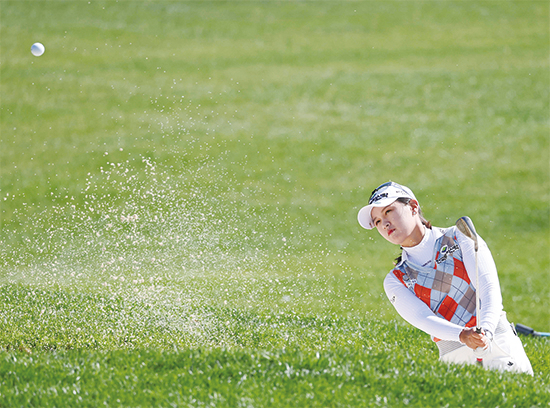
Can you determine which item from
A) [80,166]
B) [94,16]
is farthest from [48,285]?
[94,16]

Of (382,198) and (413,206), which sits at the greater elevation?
(382,198)

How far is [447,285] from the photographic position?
4.57 meters

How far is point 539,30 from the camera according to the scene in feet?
96.7

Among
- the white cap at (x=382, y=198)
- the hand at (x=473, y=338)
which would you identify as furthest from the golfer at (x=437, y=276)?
the hand at (x=473, y=338)

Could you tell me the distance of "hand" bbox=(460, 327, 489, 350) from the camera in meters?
4.12

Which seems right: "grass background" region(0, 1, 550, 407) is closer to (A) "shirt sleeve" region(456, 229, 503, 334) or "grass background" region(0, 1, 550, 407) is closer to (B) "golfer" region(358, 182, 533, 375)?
(B) "golfer" region(358, 182, 533, 375)

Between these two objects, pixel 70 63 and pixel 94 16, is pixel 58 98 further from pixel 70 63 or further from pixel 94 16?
pixel 94 16

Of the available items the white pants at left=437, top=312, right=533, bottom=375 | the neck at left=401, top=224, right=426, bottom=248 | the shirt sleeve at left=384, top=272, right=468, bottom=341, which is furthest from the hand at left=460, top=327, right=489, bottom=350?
the neck at left=401, top=224, right=426, bottom=248

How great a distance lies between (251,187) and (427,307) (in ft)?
40.8

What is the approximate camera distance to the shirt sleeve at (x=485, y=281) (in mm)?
4254

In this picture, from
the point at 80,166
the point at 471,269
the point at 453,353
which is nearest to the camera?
the point at 471,269

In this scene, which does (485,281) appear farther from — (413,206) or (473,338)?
(413,206)

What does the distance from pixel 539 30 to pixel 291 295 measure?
2487 centimetres

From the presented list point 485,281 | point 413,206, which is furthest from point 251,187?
point 485,281
